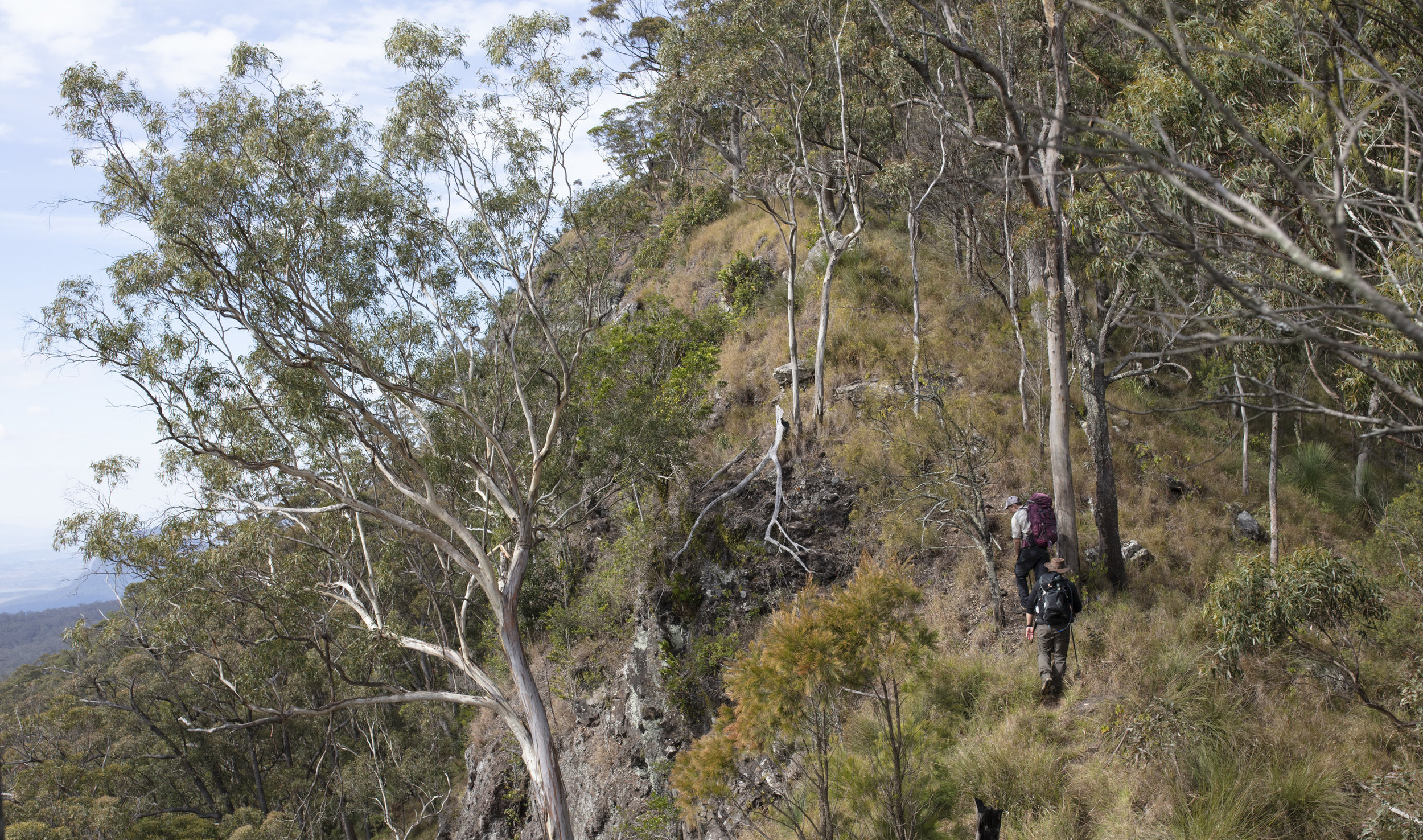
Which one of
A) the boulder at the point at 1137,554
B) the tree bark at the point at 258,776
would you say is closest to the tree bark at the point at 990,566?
the boulder at the point at 1137,554

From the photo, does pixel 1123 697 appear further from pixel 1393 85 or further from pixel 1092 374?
pixel 1393 85

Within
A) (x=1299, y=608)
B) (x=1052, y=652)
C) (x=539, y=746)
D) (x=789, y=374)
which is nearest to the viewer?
(x=1299, y=608)

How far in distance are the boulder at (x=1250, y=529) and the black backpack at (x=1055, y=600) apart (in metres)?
5.53

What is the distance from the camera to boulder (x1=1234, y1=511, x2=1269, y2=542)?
1095cm

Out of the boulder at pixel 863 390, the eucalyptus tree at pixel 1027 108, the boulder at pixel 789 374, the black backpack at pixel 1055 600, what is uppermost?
the eucalyptus tree at pixel 1027 108

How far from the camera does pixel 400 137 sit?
13492mm

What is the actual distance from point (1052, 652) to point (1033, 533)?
1.24 meters

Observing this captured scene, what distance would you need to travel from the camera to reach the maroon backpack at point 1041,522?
800 cm

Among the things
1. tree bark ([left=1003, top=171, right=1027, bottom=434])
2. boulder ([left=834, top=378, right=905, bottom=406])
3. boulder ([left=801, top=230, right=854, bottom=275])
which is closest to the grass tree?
tree bark ([left=1003, top=171, right=1027, bottom=434])

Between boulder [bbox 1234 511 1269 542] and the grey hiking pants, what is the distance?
17.5 feet

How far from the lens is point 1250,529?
1112cm

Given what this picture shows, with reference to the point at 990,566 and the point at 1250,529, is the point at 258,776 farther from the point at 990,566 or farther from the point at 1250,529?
the point at 1250,529

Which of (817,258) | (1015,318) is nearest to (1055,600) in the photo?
(1015,318)

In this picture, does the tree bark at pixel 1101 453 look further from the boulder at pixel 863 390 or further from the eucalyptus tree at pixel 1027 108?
the boulder at pixel 863 390
